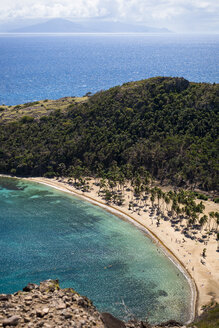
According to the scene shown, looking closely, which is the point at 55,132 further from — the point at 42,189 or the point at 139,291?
the point at 139,291

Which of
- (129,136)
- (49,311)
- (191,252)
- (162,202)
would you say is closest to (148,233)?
(191,252)

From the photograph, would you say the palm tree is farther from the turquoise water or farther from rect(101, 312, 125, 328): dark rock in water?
rect(101, 312, 125, 328): dark rock in water

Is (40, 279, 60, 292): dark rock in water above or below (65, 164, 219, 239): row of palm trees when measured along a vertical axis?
above

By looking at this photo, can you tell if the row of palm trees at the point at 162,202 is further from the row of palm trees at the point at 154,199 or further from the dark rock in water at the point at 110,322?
the dark rock in water at the point at 110,322

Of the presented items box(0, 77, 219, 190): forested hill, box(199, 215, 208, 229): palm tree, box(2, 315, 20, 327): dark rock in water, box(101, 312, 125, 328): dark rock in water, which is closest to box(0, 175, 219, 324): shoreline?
box(199, 215, 208, 229): palm tree

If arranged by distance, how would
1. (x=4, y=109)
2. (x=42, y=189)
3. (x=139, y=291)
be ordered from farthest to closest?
(x=4, y=109) → (x=42, y=189) → (x=139, y=291)

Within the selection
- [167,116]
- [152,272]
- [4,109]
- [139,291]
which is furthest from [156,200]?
[4,109]

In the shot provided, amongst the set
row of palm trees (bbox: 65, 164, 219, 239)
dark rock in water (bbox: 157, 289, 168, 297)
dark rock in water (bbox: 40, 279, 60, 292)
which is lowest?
dark rock in water (bbox: 157, 289, 168, 297)
